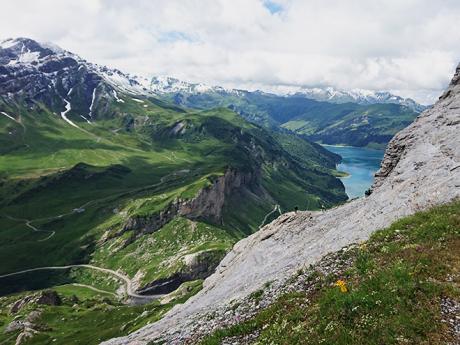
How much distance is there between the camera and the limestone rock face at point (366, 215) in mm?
36875

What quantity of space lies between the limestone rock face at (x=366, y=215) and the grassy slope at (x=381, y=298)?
6.42 meters

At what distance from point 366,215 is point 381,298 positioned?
74.4ft

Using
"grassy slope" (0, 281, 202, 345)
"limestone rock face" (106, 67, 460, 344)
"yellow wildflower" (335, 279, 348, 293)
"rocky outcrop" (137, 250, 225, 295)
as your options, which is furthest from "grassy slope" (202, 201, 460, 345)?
"rocky outcrop" (137, 250, 225, 295)

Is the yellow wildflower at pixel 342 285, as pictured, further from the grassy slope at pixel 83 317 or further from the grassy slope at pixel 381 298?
the grassy slope at pixel 83 317

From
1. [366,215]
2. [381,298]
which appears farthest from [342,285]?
[366,215]

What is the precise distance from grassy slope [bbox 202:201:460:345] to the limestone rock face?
642cm

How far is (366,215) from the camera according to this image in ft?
142

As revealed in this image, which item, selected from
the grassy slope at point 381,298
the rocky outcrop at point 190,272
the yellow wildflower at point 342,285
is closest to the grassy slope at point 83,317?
the rocky outcrop at point 190,272

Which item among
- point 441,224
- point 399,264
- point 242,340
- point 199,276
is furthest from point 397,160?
point 199,276

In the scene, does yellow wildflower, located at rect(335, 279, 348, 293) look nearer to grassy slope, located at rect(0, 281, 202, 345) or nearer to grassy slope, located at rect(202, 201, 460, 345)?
grassy slope, located at rect(202, 201, 460, 345)

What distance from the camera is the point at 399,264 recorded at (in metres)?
24.4

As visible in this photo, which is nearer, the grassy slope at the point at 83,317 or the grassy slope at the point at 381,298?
the grassy slope at the point at 381,298

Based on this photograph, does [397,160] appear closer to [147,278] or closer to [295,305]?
[295,305]

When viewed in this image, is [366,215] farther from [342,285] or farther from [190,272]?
[190,272]
